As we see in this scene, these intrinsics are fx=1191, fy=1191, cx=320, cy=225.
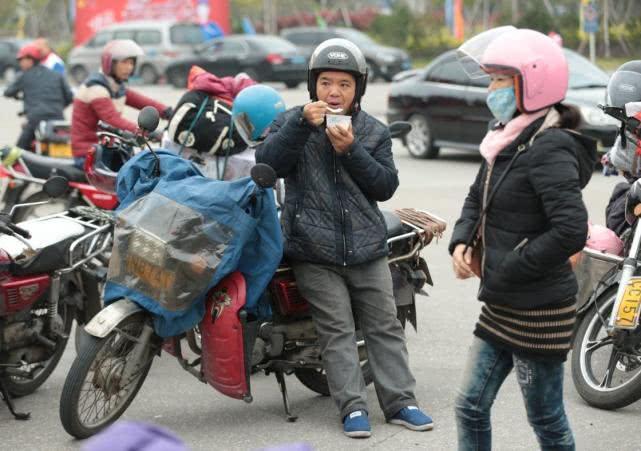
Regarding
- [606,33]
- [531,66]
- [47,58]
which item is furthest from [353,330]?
[606,33]

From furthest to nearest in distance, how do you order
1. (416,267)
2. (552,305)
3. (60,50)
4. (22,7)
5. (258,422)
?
(22,7) → (60,50) → (416,267) → (258,422) → (552,305)

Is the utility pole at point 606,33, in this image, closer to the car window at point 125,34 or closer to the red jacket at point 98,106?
the car window at point 125,34

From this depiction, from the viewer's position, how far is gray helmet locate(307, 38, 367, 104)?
516cm

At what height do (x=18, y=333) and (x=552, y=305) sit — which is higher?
(x=552, y=305)

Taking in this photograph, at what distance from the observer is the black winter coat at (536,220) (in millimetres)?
3844

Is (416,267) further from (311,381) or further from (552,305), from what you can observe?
(552,305)

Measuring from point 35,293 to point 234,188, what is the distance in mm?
1142

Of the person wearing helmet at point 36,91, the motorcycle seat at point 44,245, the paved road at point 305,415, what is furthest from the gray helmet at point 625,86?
the person wearing helmet at point 36,91

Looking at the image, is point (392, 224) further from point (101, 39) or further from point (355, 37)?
point (101, 39)

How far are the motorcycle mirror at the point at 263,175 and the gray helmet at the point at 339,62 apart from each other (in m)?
0.60

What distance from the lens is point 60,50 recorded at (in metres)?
51.5

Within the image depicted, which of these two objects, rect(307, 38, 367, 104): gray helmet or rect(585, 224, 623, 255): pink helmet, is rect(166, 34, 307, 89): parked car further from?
rect(307, 38, 367, 104): gray helmet

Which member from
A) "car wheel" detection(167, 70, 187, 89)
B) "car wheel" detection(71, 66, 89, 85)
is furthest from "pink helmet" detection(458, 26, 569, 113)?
"car wheel" detection(71, 66, 89, 85)

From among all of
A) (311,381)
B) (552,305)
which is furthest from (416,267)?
(552,305)
